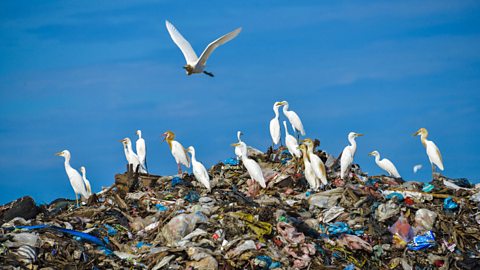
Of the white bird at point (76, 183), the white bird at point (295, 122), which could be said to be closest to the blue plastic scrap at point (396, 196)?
the white bird at point (295, 122)

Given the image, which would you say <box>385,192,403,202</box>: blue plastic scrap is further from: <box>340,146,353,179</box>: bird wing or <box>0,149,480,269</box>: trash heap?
<box>340,146,353,179</box>: bird wing

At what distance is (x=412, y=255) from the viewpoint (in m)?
14.8

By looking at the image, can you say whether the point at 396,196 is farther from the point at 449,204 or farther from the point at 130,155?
the point at 130,155

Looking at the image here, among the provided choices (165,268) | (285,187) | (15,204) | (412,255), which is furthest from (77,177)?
(412,255)

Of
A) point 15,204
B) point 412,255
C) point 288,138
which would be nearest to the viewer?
point 412,255

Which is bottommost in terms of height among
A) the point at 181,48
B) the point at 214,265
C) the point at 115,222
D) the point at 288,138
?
the point at 214,265

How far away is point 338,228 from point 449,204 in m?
2.47

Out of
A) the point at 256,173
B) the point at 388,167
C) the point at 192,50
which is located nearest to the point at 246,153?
the point at 256,173

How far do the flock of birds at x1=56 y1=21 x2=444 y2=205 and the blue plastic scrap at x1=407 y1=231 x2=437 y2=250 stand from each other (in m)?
2.66

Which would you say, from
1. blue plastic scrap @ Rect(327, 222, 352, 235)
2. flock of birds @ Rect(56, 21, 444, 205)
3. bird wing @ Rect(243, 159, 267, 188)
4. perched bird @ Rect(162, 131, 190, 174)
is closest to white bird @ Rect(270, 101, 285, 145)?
flock of birds @ Rect(56, 21, 444, 205)

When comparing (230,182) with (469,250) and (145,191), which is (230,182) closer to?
(145,191)

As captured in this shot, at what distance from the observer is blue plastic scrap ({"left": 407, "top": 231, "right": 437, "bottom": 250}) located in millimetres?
14914

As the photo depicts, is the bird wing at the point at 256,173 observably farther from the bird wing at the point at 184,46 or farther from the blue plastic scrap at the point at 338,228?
the bird wing at the point at 184,46

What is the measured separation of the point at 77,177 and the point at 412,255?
7.66 metres
